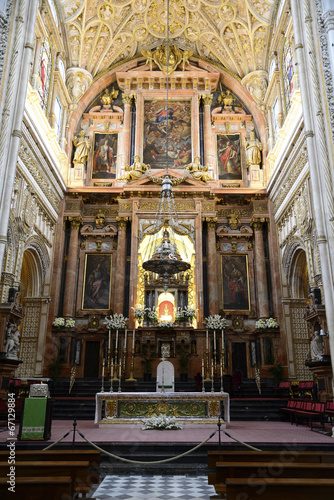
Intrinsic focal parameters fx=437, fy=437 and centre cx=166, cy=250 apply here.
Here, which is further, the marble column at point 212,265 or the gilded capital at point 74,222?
the gilded capital at point 74,222

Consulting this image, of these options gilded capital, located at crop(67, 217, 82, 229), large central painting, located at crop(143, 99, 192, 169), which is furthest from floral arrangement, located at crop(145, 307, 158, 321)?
large central painting, located at crop(143, 99, 192, 169)

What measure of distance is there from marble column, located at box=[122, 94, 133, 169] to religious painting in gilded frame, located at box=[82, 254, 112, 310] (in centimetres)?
489

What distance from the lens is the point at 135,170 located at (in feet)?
65.7

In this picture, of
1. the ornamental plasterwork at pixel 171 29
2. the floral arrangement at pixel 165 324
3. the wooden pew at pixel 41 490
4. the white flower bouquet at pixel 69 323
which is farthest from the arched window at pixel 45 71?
the wooden pew at pixel 41 490

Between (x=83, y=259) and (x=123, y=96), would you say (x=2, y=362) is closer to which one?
(x=83, y=259)

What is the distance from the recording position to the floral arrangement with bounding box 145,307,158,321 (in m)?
17.6

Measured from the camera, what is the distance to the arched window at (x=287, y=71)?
54.9 feet

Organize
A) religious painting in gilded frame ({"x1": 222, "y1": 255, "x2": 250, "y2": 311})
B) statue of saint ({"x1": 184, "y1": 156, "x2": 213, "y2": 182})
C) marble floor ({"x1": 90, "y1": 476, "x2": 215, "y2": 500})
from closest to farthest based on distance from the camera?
marble floor ({"x1": 90, "y1": 476, "x2": 215, "y2": 500}) < religious painting in gilded frame ({"x1": 222, "y1": 255, "x2": 250, "y2": 311}) < statue of saint ({"x1": 184, "y1": 156, "x2": 213, "y2": 182})

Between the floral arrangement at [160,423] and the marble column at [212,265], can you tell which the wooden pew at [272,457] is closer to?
the floral arrangement at [160,423]

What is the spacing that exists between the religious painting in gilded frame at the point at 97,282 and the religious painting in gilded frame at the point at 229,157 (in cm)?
680

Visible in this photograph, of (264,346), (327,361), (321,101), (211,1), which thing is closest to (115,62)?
(211,1)

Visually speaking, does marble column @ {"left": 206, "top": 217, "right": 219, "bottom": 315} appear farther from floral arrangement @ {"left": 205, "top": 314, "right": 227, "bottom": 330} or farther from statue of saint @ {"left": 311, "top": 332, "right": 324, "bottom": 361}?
statue of saint @ {"left": 311, "top": 332, "right": 324, "bottom": 361}

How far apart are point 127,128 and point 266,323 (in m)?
11.4

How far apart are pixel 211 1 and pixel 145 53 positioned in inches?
160
